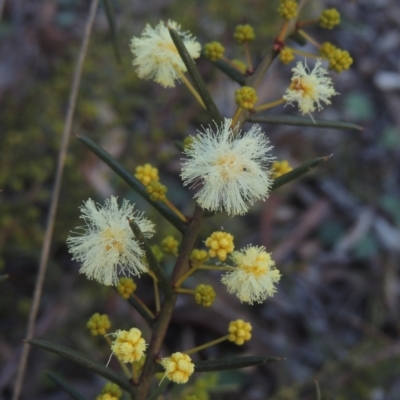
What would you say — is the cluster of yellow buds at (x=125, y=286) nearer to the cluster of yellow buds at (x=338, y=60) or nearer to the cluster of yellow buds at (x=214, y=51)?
the cluster of yellow buds at (x=214, y=51)

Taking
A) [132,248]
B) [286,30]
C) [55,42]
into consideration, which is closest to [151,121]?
[55,42]

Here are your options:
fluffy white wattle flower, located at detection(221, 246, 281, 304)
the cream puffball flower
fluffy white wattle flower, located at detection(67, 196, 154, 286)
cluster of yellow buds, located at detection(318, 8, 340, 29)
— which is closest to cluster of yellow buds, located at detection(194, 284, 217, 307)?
fluffy white wattle flower, located at detection(221, 246, 281, 304)

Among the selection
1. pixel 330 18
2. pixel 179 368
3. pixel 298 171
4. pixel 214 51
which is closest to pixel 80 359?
pixel 179 368

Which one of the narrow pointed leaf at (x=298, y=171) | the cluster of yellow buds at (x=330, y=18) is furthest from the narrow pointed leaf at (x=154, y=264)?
the cluster of yellow buds at (x=330, y=18)

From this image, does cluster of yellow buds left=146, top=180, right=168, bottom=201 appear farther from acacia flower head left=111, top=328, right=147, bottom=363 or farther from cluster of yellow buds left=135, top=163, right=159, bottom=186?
acacia flower head left=111, top=328, right=147, bottom=363

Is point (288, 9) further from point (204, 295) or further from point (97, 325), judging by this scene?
point (97, 325)
